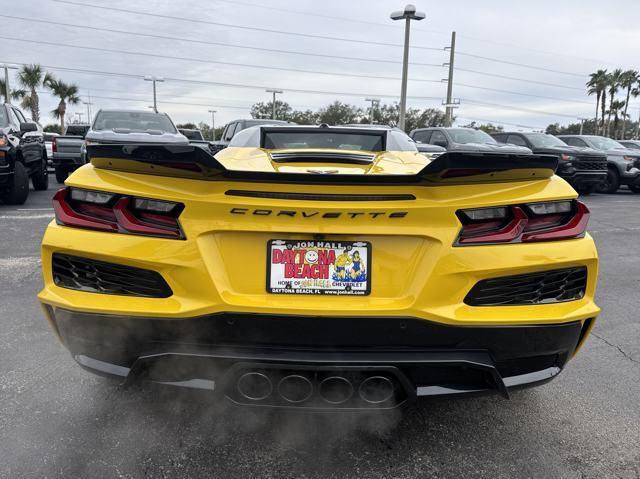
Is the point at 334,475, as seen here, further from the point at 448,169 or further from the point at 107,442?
the point at 448,169

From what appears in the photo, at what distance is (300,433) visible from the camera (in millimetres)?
2230

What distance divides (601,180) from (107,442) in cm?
1480

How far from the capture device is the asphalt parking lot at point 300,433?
6.51 ft

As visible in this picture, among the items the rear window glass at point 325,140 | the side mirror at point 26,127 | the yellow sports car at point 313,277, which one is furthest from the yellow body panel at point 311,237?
the side mirror at point 26,127

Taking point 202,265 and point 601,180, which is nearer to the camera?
point 202,265

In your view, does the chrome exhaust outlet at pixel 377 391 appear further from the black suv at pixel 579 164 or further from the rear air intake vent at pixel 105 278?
the black suv at pixel 579 164

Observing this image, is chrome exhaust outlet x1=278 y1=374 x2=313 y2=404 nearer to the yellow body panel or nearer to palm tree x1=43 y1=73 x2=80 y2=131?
the yellow body panel

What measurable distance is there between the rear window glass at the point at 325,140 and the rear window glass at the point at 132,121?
8.36 meters

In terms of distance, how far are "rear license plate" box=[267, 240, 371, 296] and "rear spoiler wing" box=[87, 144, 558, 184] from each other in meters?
0.23

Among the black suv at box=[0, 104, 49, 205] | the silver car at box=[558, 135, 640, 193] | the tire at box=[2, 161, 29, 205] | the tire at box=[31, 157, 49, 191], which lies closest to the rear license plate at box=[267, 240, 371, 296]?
the black suv at box=[0, 104, 49, 205]

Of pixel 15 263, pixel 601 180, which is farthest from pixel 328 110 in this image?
pixel 15 263

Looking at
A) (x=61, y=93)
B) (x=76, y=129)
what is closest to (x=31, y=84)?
(x=61, y=93)

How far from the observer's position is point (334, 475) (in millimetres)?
1945

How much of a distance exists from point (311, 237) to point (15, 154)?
8.48 metres
